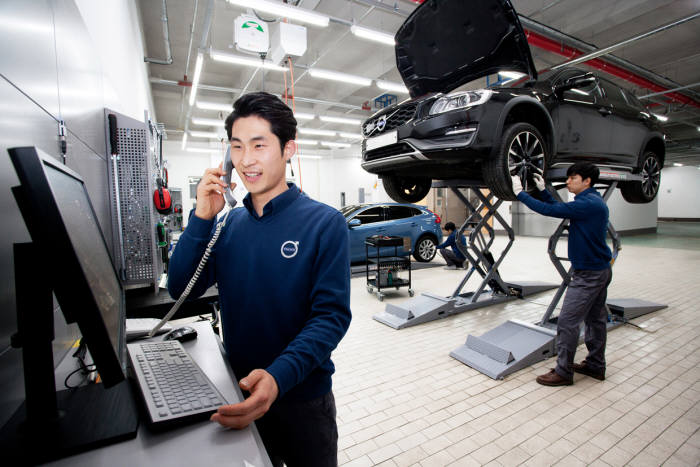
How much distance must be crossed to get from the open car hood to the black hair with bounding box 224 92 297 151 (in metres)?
2.25

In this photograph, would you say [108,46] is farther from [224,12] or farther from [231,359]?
[224,12]

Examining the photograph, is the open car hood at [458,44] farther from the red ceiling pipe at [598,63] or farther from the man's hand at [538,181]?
the red ceiling pipe at [598,63]

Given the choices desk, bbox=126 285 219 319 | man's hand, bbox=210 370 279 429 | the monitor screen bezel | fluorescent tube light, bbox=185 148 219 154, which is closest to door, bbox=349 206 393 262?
desk, bbox=126 285 219 319

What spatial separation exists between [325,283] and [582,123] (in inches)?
139

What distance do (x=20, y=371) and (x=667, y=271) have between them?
8.84 metres

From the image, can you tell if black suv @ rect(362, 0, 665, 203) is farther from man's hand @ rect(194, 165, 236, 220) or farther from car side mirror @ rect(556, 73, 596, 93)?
man's hand @ rect(194, 165, 236, 220)

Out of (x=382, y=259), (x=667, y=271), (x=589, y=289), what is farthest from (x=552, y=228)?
(x=589, y=289)

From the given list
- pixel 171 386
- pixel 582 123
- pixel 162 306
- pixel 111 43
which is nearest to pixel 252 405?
pixel 171 386

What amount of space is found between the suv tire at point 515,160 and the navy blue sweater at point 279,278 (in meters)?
1.91

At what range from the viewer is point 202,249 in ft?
3.42

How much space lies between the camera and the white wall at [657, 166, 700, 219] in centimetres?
1856

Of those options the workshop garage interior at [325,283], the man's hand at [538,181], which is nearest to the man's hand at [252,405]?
the workshop garage interior at [325,283]

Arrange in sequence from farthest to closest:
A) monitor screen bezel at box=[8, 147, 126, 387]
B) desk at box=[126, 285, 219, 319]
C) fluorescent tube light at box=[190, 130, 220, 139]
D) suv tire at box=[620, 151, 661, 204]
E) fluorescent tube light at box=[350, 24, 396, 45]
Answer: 1. fluorescent tube light at box=[190, 130, 220, 139]
2. fluorescent tube light at box=[350, 24, 396, 45]
3. suv tire at box=[620, 151, 661, 204]
4. desk at box=[126, 285, 219, 319]
5. monitor screen bezel at box=[8, 147, 126, 387]

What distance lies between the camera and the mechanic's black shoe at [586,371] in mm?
2625
